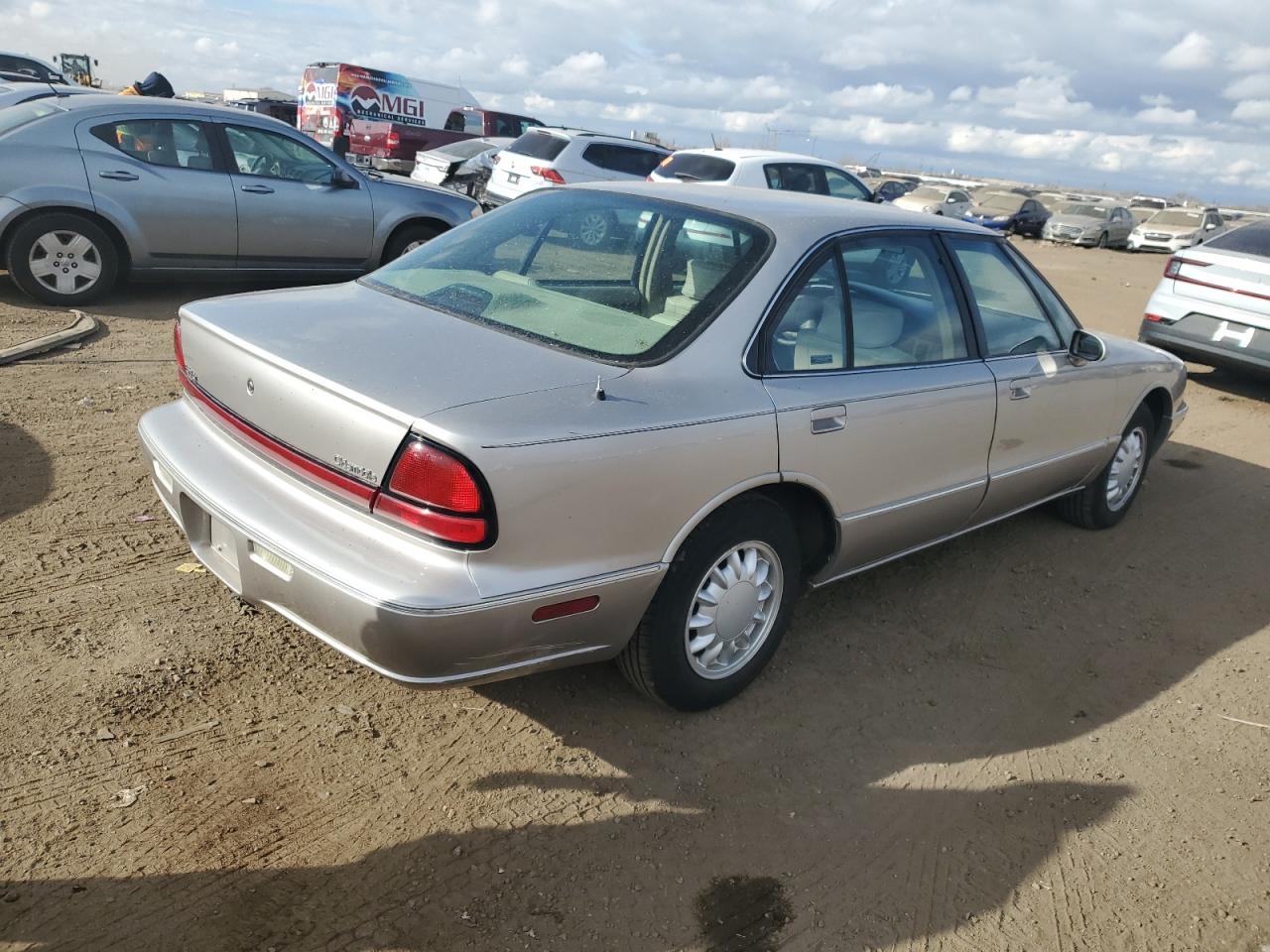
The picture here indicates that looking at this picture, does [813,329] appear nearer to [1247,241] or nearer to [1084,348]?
[1084,348]

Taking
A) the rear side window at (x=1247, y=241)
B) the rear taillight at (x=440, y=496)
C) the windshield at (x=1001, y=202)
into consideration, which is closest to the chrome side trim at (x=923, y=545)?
the rear taillight at (x=440, y=496)

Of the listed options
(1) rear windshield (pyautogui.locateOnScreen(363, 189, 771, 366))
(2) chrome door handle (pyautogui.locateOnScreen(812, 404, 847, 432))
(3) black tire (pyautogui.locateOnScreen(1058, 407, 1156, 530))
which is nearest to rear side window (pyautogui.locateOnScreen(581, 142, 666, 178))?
(3) black tire (pyautogui.locateOnScreen(1058, 407, 1156, 530))

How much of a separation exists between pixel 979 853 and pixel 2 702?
9.59 feet

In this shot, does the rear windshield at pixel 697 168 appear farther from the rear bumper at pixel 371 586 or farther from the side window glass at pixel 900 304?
the rear bumper at pixel 371 586

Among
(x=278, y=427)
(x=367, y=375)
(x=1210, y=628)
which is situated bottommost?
(x=1210, y=628)

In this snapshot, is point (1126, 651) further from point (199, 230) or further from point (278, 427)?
point (199, 230)

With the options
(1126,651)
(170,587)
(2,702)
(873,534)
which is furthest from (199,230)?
(1126,651)

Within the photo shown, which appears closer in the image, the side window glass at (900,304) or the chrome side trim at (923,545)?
the side window glass at (900,304)

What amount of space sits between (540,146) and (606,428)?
522 inches

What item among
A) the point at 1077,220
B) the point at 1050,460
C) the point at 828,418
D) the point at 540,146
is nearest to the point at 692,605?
the point at 828,418

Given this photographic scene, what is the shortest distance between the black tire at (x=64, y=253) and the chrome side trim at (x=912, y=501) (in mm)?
6758

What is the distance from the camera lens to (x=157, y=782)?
9.21 ft

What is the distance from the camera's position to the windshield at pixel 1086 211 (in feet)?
103

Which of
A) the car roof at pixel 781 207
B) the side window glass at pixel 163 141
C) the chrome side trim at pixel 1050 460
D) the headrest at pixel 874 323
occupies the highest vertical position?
the car roof at pixel 781 207
